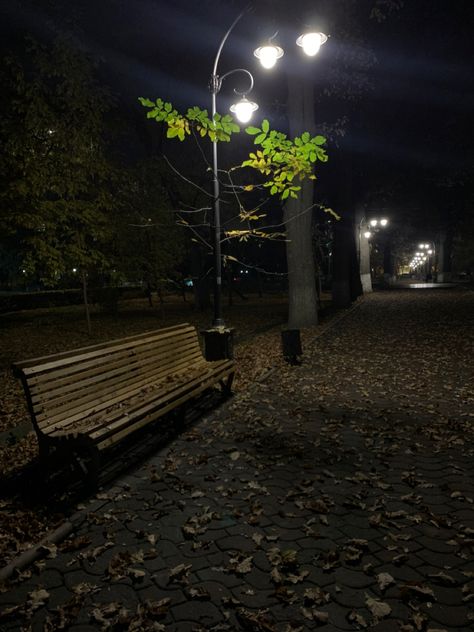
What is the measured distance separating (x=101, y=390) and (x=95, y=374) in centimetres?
23

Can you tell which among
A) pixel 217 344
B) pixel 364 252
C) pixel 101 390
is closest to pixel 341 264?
pixel 364 252

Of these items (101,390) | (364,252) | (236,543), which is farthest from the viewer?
(364,252)

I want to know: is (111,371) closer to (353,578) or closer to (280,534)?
(280,534)

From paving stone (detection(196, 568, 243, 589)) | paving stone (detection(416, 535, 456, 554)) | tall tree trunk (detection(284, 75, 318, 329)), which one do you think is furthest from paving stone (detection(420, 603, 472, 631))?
tall tree trunk (detection(284, 75, 318, 329))

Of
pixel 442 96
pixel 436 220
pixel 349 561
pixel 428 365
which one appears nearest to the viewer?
pixel 349 561

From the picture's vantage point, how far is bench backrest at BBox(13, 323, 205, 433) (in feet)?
13.9

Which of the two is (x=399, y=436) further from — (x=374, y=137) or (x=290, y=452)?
(x=374, y=137)

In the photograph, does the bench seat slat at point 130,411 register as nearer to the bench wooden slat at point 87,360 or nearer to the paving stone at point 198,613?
the bench wooden slat at point 87,360

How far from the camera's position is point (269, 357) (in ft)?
36.3

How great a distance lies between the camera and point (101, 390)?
5223 mm

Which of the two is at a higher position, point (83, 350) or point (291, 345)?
point (83, 350)

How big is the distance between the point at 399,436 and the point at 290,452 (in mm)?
1439

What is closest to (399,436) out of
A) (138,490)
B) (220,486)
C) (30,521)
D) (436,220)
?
(220,486)

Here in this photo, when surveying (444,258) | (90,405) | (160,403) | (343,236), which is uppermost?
(343,236)
